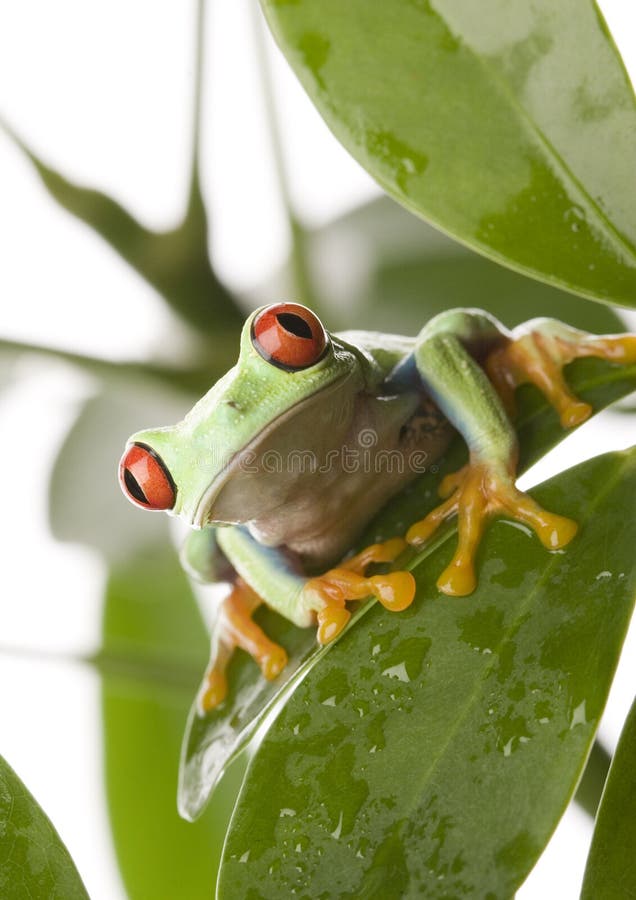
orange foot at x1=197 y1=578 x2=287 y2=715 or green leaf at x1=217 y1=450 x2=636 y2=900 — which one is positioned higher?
green leaf at x1=217 y1=450 x2=636 y2=900

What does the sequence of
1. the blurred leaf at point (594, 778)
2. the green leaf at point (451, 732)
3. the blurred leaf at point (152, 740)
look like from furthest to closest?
the blurred leaf at point (152, 740), the blurred leaf at point (594, 778), the green leaf at point (451, 732)

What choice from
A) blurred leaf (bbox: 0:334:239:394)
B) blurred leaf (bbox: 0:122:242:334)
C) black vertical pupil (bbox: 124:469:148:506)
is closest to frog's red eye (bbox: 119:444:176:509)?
black vertical pupil (bbox: 124:469:148:506)

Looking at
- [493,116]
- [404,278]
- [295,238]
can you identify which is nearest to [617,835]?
[493,116]

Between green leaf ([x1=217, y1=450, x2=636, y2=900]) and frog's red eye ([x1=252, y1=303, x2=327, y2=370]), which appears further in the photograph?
frog's red eye ([x1=252, y1=303, x2=327, y2=370])

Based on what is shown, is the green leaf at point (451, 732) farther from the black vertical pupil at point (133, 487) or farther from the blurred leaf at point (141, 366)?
the blurred leaf at point (141, 366)

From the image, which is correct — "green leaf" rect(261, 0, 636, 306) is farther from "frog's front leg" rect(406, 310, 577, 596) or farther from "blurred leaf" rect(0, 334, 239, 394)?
"blurred leaf" rect(0, 334, 239, 394)

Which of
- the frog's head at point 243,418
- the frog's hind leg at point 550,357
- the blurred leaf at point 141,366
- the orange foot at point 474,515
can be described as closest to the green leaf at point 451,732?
the orange foot at point 474,515

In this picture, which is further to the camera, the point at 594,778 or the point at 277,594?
the point at 594,778

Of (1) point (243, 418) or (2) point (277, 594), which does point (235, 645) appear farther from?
(1) point (243, 418)
